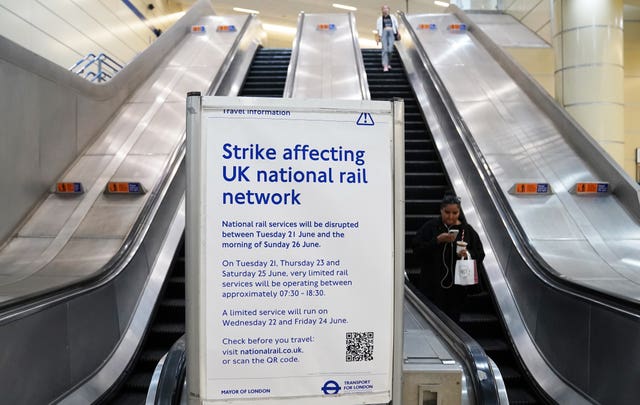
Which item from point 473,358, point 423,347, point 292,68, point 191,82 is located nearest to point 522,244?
point 473,358

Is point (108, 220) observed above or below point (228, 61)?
below

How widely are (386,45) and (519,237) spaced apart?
639 cm

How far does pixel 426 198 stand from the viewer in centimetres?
625

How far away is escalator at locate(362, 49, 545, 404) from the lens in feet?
12.7

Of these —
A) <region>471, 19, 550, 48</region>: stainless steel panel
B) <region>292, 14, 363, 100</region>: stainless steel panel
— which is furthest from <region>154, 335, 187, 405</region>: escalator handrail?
<region>471, 19, 550, 48</region>: stainless steel panel

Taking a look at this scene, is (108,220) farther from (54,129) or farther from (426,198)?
(426,198)

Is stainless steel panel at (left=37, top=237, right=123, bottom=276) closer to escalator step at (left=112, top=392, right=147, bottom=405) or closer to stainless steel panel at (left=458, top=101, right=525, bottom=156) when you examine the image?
escalator step at (left=112, top=392, right=147, bottom=405)

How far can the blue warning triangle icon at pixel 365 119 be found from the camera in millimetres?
1759

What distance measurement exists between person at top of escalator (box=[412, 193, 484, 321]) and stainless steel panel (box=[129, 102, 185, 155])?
341cm

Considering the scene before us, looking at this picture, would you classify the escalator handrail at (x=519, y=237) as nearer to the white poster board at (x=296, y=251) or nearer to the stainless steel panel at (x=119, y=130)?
the white poster board at (x=296, y=251)

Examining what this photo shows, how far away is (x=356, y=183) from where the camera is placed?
175 cm

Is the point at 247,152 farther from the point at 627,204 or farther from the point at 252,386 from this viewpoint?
the point at 627,204

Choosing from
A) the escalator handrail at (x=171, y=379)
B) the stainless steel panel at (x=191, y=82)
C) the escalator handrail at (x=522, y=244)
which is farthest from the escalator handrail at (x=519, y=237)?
the stainless steel panel at (x=191, y=82)

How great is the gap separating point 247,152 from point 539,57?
9156 mm
